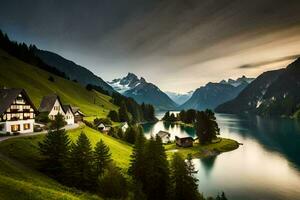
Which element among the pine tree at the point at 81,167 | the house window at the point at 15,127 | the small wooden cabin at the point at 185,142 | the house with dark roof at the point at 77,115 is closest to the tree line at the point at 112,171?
the pine tree at the point at 81,167

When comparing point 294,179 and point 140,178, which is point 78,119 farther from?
point 294,179

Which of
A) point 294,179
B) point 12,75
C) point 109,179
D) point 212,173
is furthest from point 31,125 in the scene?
point 12,75

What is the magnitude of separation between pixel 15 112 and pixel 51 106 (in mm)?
25898

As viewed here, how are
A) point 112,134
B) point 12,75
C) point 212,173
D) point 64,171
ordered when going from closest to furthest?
point 64,171, point 212,173, point 112,134, point 12,75

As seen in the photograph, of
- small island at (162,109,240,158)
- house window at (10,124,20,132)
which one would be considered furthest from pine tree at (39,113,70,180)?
small island at (162,109,240,158)

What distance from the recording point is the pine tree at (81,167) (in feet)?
142

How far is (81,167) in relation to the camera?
44.5 m

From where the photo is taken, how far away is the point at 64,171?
142ft

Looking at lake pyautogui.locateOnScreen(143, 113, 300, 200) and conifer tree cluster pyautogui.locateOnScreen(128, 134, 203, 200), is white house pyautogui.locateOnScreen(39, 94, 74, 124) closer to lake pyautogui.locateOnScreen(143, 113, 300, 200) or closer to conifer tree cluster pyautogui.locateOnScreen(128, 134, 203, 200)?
conifer tree cluster pyautogui.locateOnScreen(128, 134, 203, 200)

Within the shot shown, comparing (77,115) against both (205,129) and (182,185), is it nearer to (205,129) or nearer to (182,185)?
(205,129)

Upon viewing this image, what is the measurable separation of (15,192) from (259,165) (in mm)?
92295

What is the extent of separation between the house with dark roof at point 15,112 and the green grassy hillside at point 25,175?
8.50m

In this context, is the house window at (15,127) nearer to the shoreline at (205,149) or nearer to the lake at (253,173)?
the lake at (253,173)

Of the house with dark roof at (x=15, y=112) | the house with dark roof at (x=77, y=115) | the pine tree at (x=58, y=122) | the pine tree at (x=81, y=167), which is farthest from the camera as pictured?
the house with dark roof at (x=77, y=115)
